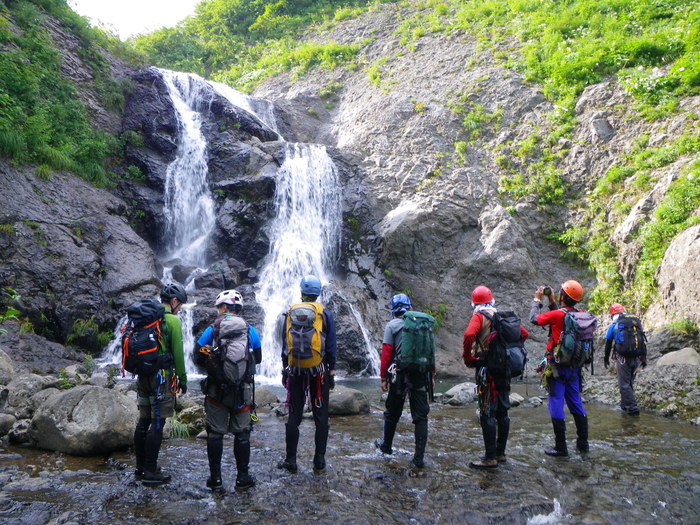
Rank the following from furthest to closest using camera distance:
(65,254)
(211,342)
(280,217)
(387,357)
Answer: (280,217) → (65,254) → (387,357) → (211,342)

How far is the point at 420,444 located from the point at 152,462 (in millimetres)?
2774

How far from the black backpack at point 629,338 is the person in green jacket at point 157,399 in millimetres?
7420

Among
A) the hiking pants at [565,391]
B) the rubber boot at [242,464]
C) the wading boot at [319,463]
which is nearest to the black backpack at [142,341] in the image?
the rubber boot at [242,464]

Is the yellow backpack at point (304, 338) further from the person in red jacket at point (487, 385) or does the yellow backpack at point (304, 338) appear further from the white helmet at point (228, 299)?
the person in red jacket at point (487, 385)

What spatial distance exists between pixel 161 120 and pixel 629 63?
64.4ft

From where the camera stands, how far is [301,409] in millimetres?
4789

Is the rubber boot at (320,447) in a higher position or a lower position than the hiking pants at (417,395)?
lower

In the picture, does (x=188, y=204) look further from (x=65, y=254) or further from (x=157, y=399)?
(x=157, y=399)

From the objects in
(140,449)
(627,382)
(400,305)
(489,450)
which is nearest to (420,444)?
(489,450)

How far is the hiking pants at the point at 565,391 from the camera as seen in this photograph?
5.25 meters

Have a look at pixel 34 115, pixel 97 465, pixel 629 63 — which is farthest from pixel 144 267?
pixel 629 63

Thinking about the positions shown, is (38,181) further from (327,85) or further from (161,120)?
(327,85)

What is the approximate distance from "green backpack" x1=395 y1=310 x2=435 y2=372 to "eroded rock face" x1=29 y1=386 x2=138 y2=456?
3.40 metres

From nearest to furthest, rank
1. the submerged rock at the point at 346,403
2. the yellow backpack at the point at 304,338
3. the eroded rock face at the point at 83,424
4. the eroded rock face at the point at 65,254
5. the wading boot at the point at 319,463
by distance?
the yellow backpack at the point at 304,338 < the wading boot at the point at 319,463 < the eroded rock face at the point at 83,424 < the submerged rock at the point at 346,403 < the eroded rock face at the point at 65,254
